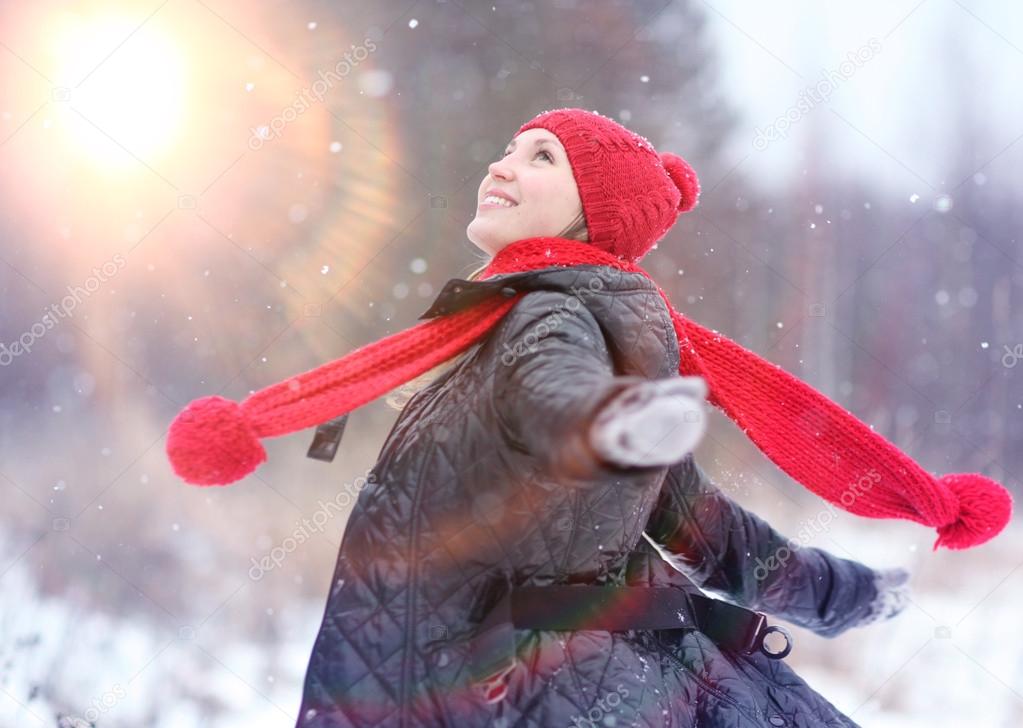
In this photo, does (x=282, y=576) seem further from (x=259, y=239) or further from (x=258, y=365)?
(x=259, y=239)

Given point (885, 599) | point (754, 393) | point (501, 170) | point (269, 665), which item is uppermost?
point (501, 170)

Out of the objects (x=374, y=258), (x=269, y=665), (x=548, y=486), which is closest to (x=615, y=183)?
(x=548, y=486)

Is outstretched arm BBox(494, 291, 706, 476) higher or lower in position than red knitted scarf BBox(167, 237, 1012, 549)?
higher

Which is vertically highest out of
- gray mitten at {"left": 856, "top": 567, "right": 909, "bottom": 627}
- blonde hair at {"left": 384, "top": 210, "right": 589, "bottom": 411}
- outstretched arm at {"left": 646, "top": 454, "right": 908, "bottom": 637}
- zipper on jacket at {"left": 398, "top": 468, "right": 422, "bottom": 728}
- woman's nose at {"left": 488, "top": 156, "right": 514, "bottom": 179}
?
woman's nose at {"left": 488, "top": 156, "right": 514, "bottom": 179}

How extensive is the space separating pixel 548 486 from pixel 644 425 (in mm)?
279

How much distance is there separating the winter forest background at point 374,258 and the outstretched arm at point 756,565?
1472 mm

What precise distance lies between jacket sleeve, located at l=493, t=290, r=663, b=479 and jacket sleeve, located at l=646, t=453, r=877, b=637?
32cm

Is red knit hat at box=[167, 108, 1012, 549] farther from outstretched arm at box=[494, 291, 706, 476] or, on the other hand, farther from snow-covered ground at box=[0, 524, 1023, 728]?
snow-covered ground at box=[0, 524, 1023, 728]

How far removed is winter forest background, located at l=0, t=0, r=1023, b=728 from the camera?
8.32 ft

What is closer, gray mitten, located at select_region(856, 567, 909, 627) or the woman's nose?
the woman's nose

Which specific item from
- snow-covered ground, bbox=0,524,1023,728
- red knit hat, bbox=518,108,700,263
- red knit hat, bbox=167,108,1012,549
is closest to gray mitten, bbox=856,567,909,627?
red knit hat, bbox=167,108,1012,549

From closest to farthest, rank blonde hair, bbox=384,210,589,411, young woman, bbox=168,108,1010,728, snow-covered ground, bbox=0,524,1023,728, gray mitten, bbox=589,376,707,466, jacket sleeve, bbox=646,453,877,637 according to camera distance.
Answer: gray mitten, bbox=589,376,707,466, young woman, bbox=168,108,1010,728, blonde hair, bbox=384,210,589,411, jacket sleeve, bbox=646,453,877,637, snow-covered ground, bbox=0,524,1023,728

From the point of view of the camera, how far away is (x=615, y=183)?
1.10 m

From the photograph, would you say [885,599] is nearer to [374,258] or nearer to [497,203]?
[497,203]
